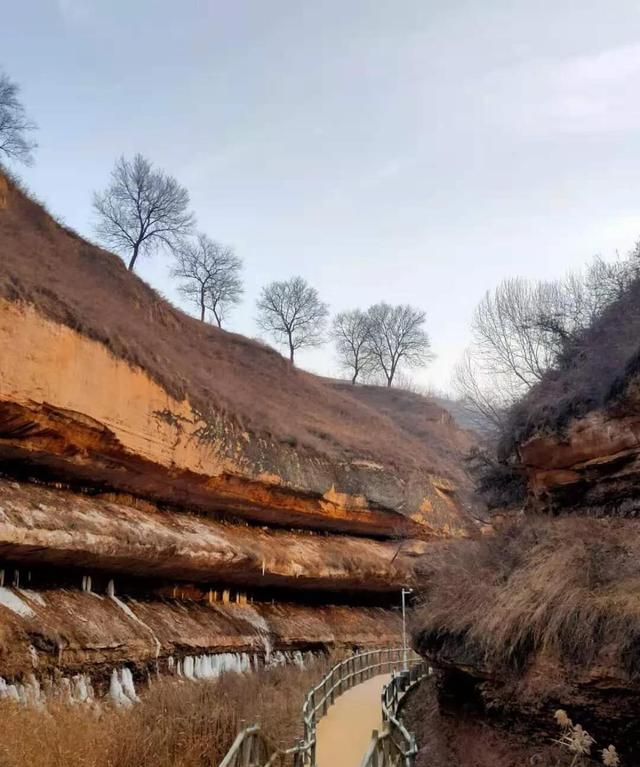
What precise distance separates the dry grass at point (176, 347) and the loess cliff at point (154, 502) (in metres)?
0.12

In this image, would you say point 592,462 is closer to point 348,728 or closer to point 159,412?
point 348,728

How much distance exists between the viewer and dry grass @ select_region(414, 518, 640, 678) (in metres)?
9.03

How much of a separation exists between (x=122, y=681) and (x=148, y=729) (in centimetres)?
665

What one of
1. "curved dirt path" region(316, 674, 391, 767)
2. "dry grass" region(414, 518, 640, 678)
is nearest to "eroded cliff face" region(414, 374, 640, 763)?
"dry grass" region(414, 518, 640, 678)

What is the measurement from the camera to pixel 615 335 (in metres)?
14.0

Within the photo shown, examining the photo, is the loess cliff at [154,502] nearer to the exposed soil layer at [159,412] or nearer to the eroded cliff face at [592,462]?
the exposed soil layer at [159,412]

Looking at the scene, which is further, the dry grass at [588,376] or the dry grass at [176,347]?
the dry grass at [176,347]

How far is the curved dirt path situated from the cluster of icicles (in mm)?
3221

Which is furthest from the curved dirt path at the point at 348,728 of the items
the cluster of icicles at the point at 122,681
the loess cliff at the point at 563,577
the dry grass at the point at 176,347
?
the dry grass at the point at 176,347

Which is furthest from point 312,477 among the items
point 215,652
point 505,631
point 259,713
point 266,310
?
point 266,310

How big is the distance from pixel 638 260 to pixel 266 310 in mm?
46661

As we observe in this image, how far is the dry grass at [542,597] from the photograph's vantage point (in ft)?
29.6

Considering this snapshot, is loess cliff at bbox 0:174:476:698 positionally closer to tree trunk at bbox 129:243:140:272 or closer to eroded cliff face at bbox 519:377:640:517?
tree trunk at bbox 129:243:140:272

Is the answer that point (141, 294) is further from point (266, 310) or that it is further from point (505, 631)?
point (266, 310)
